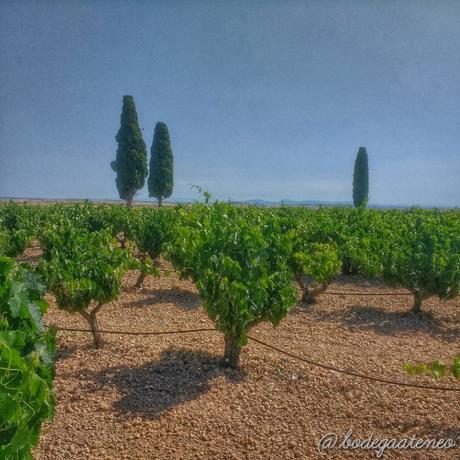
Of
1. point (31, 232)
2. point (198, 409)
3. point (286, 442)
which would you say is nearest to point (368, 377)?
point (286, 442)

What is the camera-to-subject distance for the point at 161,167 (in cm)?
3719

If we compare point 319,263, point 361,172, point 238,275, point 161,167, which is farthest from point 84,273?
point 361,172

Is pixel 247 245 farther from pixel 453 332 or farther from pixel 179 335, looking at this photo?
pixel 453 332

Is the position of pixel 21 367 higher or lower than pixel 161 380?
higher

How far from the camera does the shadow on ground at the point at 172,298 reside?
807 centimetres

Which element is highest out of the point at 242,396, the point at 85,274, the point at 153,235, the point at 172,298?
the point at 153,235

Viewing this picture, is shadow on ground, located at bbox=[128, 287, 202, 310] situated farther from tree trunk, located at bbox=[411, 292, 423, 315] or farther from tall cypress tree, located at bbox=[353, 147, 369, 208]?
tall cypress tree, located at bbox=[353, 147, 369, 208]

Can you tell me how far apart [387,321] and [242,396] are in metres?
3.79

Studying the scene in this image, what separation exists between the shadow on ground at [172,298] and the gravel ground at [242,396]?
1.21 m

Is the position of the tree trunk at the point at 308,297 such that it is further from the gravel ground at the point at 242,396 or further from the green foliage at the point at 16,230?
the green foliage at the point at 16,230

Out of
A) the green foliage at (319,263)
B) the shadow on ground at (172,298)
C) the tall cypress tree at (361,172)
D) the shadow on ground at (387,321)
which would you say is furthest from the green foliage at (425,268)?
the tall cypress tree at (361,172)

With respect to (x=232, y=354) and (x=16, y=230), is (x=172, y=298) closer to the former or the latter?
(x=232, y=354)

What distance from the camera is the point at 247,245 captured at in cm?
496

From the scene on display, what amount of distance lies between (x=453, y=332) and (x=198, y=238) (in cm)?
452
